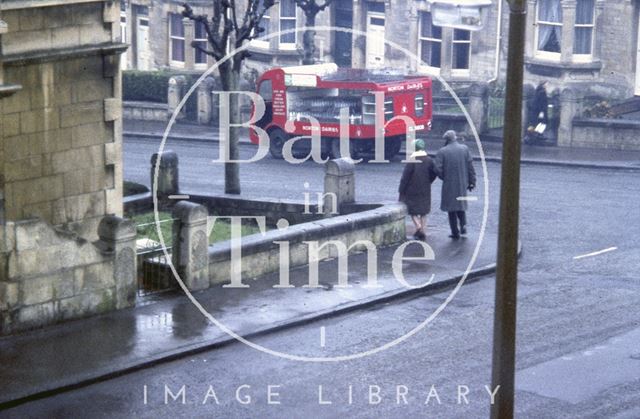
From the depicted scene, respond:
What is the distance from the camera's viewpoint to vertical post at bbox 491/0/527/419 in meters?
11.6

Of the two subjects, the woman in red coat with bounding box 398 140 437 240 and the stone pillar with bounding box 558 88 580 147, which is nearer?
the woman in red coat with bounding box 398 140 437 240

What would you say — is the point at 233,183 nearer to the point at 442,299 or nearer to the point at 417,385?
the point at 442,299

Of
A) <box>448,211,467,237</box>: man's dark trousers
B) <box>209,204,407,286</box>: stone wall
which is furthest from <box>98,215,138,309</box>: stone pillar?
<box>448,211,467,237</box>: man's dark trousers

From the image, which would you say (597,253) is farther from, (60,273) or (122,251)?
(60,273)

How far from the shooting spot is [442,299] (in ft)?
61.8

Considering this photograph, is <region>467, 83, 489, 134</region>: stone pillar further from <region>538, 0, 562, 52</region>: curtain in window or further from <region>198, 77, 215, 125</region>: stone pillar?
<region>198, 77, 215, 125</region>: stone pillar

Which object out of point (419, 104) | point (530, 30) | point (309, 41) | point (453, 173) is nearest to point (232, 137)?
point (453, 173)

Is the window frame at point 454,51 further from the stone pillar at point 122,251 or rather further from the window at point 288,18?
the stone pillar at point 122,251

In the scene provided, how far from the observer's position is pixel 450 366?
1557 cm

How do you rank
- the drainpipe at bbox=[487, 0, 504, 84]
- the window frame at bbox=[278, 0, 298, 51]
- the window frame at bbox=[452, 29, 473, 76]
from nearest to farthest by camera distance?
1. the drainpipe at bbox=[487, 0, 504, 84]
2. the window frame at bbox=[452, 29, 473, 76]
3. the window frame at bbox=[278, 0, 298, 51]

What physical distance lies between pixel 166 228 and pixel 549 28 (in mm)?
19866

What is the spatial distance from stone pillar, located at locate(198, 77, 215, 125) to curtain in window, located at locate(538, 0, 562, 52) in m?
9.78

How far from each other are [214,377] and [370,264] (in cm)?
566

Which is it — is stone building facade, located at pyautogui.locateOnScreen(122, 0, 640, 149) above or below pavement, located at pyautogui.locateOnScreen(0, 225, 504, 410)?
above
